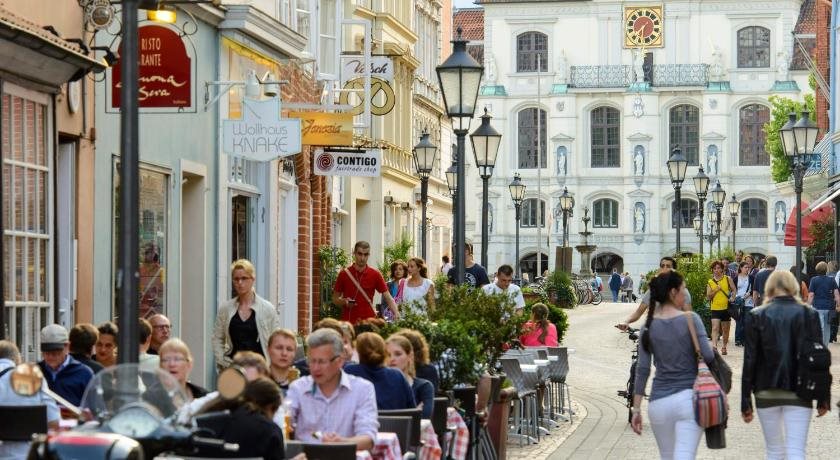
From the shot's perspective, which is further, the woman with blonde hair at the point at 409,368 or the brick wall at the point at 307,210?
the brick wall at the point at 307,210

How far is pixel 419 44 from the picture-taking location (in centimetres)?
4962

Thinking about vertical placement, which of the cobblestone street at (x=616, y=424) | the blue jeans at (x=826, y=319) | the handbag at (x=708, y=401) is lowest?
the cobblestone street at (x=616, y=424)

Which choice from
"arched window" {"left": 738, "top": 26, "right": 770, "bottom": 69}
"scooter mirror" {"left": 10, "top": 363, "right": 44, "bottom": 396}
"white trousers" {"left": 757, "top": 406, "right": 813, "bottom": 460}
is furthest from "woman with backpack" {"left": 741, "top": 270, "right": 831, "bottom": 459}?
"arched window" {"left": 738, "top": 26, "right": 770, "bottom": 69}

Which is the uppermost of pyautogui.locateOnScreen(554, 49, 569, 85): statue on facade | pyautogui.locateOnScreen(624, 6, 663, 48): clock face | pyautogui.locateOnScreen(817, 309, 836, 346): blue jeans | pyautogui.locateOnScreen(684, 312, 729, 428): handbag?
pyautogui.locateOnScreen(624, 6, 663, 48): clock face

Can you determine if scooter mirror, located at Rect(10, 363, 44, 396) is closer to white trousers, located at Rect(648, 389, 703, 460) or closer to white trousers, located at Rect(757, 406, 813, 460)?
white trousers, located at Rect(648, 389, 703, 460)

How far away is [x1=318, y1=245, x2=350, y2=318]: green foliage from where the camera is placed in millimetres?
29781

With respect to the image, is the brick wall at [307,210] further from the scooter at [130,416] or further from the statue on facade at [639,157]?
the statue on facade at [639,157]

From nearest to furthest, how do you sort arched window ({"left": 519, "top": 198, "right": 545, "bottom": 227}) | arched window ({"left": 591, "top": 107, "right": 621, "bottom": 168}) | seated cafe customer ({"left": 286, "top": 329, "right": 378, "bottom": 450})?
seated cafe customer ({"left": 286, "top": 329, "right": 378, "bottom": 450}), arched window ({"left": 591, "top": 107, "right": 621, "bottom": 168}), arched window ({"left": 519, "top": 198, "right": 545, "bottom": 227})

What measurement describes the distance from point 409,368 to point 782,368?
2294mm

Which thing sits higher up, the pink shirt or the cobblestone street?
the pink shirt

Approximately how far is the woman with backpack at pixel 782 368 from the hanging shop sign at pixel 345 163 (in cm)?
1569

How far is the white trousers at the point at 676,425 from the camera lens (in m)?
11.2

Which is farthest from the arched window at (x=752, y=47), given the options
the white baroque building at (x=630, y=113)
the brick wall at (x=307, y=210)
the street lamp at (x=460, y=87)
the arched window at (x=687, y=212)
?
the street lamp at (x=460, y=87)

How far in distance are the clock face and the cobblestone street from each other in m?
62.8
